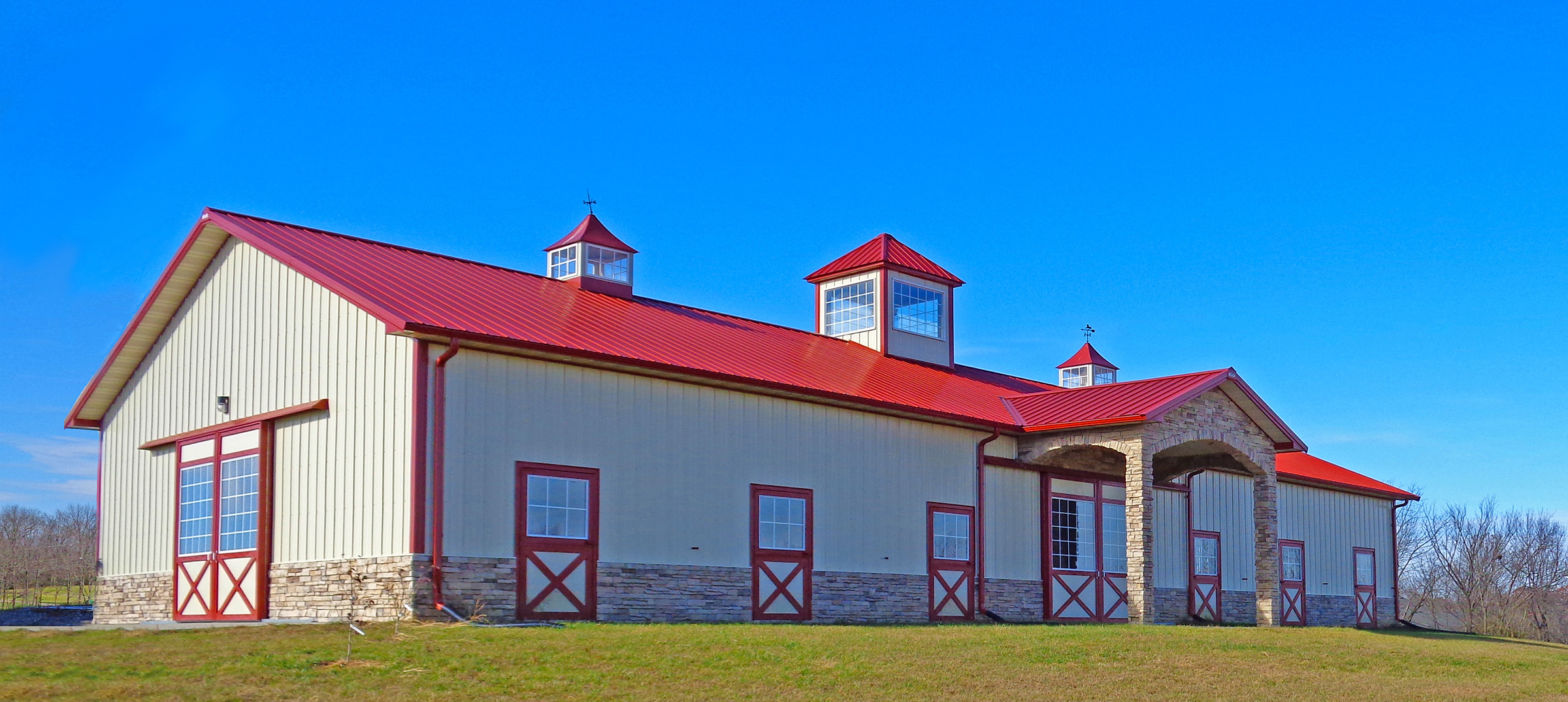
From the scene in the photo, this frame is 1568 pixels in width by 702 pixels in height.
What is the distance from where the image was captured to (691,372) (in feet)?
68.4

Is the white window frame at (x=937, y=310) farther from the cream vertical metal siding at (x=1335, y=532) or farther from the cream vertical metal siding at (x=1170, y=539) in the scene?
the cream vertical metal siding at (x=1335, y=532)

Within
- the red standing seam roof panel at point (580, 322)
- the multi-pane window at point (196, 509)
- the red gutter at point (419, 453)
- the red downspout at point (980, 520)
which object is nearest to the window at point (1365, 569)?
the red standing seam roof panel at point (580, 322)

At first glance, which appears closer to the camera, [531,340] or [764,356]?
[531,340]

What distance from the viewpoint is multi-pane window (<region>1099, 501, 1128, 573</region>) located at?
28.5 m

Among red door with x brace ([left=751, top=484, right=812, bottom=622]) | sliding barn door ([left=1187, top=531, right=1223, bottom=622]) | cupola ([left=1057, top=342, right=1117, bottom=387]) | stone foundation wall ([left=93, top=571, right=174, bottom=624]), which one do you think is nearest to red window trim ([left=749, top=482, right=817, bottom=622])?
red door with x brace ([left=751, top=484, right=812, bottom=622])

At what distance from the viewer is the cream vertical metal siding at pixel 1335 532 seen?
115ft

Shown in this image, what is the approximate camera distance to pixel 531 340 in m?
19.0

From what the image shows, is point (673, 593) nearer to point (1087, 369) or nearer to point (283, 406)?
point (283, 406)

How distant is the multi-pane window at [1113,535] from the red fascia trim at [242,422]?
15577 mm

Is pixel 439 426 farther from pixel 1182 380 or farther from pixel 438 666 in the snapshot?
pixel 1182 380

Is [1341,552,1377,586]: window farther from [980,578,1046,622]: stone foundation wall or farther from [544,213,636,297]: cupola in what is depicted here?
[544,213,636,297]: cupola

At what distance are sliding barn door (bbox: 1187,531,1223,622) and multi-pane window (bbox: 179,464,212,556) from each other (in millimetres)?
19820

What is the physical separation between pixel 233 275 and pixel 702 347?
Answer: 23.9 feet

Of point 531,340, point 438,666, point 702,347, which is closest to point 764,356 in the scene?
point 702,347
